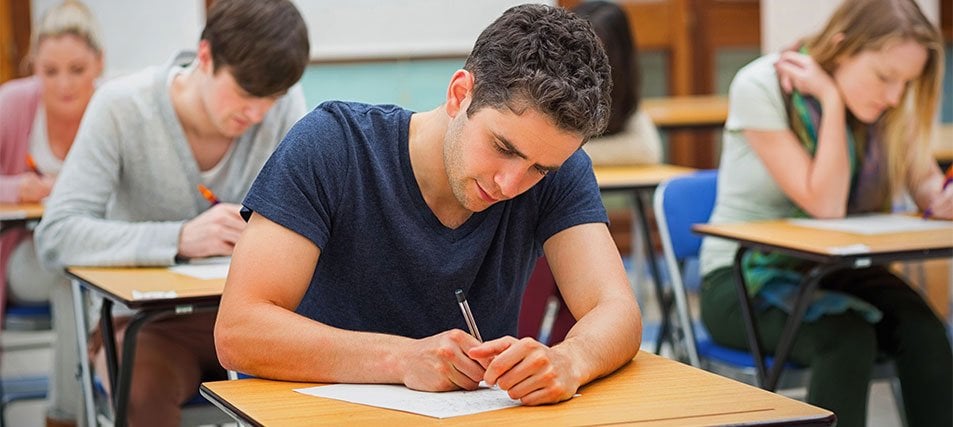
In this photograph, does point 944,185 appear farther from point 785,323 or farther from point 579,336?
point 579,336

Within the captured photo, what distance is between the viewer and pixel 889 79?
3.12 meters

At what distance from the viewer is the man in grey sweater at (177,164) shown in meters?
2.60

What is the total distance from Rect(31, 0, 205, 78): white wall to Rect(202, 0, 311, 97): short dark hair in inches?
154

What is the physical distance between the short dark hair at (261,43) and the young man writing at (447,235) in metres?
0.70

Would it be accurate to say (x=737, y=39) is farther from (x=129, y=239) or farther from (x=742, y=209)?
(x=129, y=239)

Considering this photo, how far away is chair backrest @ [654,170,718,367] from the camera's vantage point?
10.6 ft

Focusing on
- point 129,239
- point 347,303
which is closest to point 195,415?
point 129,239

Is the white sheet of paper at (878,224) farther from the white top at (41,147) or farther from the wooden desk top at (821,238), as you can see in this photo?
the white top at (41,147)

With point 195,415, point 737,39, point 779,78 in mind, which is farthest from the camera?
point 737,39

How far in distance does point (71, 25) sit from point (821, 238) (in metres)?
2.44

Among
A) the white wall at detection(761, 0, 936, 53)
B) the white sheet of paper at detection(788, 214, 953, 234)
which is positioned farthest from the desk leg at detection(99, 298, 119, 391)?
the white wall at detection(761, 0, 936, 53)

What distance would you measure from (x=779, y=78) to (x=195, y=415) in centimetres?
164

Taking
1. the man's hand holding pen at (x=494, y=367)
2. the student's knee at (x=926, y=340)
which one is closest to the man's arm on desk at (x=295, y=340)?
the man's hand holding pen at (x=494, y=367)

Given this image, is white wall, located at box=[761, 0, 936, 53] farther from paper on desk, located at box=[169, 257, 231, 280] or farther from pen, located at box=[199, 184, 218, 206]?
paper on desk, located at box=[169, 257, 231, 280]
